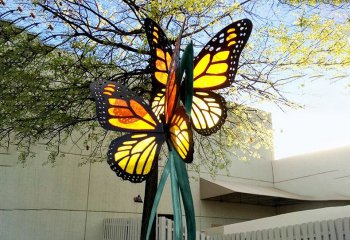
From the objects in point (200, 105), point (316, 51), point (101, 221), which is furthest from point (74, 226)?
point (200, 105)

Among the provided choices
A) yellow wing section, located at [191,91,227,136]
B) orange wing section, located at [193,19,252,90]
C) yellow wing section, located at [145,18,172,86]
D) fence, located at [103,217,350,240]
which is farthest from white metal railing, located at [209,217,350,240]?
yellow wing section, located at [145,18,172,86]

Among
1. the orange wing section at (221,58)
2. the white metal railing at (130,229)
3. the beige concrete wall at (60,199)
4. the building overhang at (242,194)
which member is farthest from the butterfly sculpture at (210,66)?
the building overhang at (242,194)

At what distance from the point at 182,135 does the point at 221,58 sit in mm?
764

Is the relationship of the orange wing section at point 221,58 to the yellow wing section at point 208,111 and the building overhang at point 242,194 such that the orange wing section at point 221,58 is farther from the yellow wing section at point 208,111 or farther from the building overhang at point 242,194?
the building overhang at point 242,194

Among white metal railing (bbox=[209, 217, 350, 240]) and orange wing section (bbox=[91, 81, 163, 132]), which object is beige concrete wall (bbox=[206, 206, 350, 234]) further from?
orange wing section (bbox=[91, 81, 163, 132])

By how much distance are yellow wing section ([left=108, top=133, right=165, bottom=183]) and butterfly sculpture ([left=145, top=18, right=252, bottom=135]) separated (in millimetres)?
361

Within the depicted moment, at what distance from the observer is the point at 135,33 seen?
6.88 m

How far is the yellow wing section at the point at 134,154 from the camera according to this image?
2.60 meters

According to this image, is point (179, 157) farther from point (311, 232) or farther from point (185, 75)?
point (311, 232)

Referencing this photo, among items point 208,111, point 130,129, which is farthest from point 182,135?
point 208,111

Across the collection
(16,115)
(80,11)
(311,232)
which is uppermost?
(80,11)

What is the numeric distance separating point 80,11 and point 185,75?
4963mm

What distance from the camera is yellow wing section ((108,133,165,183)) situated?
8.54ft

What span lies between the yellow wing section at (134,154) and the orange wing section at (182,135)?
16 centimetres
